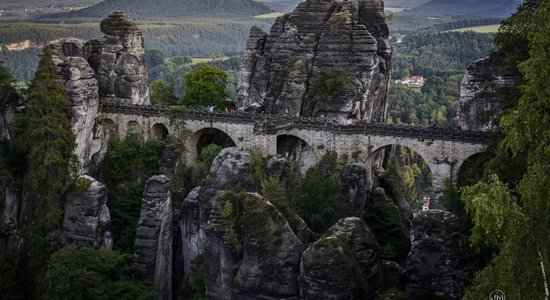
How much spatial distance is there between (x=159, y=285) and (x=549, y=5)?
2868 cm

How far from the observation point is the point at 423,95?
121 meters

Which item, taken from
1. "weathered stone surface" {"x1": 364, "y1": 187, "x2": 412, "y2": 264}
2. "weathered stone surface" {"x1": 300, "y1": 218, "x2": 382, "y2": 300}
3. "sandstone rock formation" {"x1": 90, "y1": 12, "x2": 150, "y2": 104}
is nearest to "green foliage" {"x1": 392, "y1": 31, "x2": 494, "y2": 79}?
"sandstone rock formation" {"x1": 90, "y1": 12, "x2": 150, "y2": 104}

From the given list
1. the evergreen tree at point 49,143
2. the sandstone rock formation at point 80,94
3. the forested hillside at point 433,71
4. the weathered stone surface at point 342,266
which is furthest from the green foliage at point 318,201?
the forested hillside at point 433,71

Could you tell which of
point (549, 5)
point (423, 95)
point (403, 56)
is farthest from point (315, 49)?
point (403, 56)

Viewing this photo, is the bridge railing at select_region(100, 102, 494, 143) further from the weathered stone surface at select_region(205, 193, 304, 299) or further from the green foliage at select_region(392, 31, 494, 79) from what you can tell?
the green foliage at select_region(392, 31, 494, 79)

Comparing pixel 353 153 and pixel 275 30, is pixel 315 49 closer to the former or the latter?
pixel 275 30

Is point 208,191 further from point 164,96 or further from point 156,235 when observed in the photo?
point 164,96

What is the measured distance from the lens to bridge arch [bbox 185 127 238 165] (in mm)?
48781

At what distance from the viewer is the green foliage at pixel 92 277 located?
1422 inches

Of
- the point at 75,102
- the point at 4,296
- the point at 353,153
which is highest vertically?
the point at 75,102

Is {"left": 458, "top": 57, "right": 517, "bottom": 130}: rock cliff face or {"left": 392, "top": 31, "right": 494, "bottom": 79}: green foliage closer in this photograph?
{"left": 458, "top": 57, "right": 517, "bottom": 130}: rock cliff face

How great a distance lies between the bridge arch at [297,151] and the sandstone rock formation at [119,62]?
41.7 ft

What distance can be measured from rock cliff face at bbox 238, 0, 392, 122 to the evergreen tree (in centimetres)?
1442

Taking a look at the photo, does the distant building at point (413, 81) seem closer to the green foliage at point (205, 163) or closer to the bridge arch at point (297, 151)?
the bridge arch at point (297, 151)
